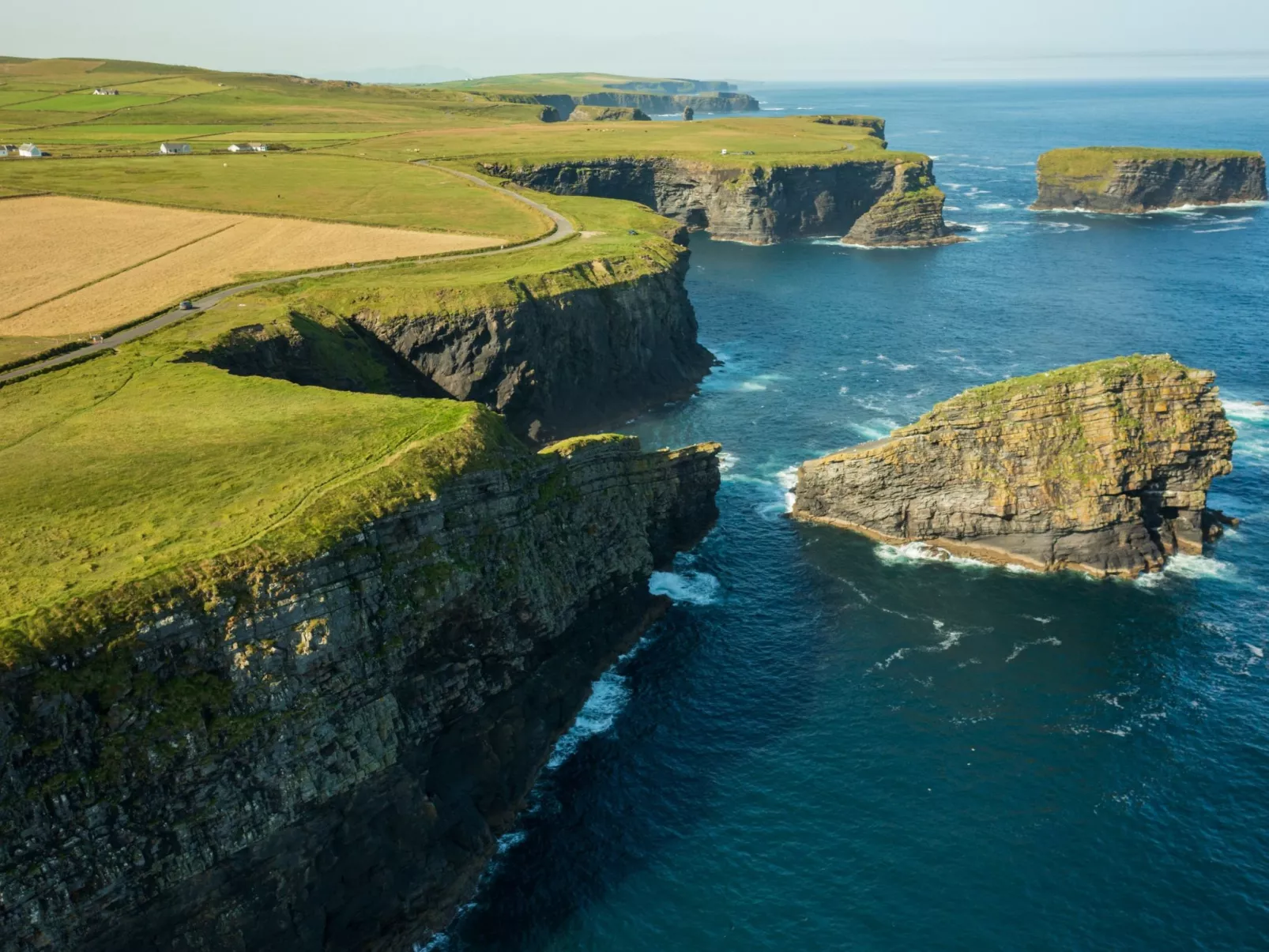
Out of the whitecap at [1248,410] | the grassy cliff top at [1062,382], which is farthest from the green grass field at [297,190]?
the whitecap at [1248,410]

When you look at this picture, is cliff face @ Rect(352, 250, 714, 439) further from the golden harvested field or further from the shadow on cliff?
the golden harvested field

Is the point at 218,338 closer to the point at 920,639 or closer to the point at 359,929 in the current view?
the point at 359,929

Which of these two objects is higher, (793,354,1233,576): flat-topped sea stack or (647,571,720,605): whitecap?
(793,354,1233,576): flat-topped sea stack

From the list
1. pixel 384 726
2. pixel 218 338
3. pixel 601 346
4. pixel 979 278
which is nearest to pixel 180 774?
pixel 384 726

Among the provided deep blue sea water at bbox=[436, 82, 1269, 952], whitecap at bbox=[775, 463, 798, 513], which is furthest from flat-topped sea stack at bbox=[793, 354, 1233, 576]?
whitecap at bbox=[775, 463, 798, 513]

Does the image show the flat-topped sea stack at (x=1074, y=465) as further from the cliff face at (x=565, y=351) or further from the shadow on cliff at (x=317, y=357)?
the shadow on cliff at (x=317, y=357)

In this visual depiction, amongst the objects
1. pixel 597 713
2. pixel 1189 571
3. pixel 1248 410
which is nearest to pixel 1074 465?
pixel 1189 571
